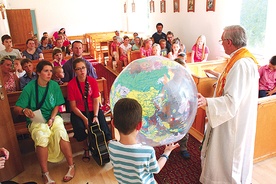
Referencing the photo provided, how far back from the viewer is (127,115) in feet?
4.70

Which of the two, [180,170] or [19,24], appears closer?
[180,170]

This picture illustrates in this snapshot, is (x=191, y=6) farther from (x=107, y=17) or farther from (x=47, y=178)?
(x=107, y=17)

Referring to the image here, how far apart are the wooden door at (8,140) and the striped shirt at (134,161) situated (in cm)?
204

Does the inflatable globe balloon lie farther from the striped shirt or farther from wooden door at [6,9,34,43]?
wooden door at [6,9,34,43]

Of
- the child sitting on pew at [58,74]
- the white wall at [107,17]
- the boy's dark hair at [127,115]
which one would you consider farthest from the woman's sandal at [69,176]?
the white wall at [107,17]

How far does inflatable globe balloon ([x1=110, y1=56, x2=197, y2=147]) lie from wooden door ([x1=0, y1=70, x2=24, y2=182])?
182 cm

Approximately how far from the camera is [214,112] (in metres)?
2.28

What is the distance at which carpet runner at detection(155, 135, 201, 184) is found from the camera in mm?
3035

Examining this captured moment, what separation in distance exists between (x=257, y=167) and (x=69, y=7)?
561 inches

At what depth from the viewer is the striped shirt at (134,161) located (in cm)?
149

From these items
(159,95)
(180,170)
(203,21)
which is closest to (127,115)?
(159,95)

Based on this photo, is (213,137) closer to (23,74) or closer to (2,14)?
(23,74)

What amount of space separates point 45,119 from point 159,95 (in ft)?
6.77

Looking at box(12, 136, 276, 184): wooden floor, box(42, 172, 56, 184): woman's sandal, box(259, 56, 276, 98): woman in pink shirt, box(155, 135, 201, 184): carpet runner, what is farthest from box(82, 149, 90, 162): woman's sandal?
box(259, 56, 276, 98): woman in pink shirt
